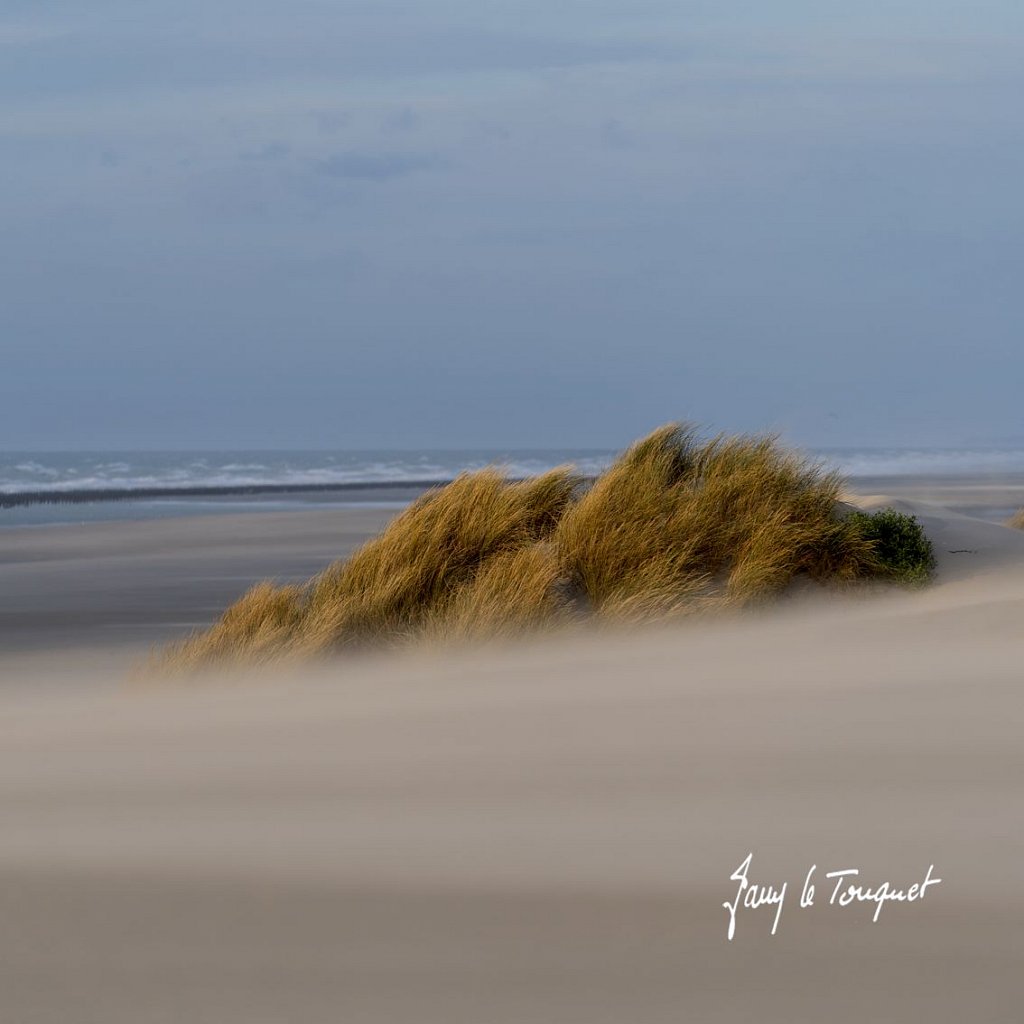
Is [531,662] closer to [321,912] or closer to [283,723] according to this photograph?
[283,723]

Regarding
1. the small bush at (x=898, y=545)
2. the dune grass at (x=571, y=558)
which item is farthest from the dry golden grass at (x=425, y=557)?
the small bush at (x=898, y=545)

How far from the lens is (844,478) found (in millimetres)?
10438

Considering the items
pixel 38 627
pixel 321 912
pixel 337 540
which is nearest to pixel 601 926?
pixel 321 912

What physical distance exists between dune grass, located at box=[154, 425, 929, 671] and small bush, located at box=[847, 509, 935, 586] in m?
0.07

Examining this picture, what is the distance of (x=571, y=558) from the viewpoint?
29.1ft

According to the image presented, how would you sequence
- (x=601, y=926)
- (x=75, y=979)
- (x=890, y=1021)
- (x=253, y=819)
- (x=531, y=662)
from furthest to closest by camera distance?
(x=531, y=662) < (x=253, y=819) < (x=601, y=926) < (x=75, y=979) < (x=890, y=1021)

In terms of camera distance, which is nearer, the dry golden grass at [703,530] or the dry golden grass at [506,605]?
the dry golden grass at [506,605]

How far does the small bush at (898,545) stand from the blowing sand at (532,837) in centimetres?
200

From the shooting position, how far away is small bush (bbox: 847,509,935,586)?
9781 millimetres

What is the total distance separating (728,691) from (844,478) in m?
4.36

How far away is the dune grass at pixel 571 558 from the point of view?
8297 millimetres

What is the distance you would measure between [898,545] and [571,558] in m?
2.57
